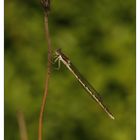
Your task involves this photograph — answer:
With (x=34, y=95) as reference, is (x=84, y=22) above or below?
above

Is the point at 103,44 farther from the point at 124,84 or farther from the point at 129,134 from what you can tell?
the point at 129,134

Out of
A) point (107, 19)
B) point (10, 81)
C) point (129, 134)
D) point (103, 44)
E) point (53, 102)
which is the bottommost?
point (129, 134)

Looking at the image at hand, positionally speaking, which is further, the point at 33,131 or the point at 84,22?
the point at 84,22

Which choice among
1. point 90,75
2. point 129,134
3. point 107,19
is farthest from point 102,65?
point 129,134

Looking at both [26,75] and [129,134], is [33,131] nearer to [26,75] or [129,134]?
[26,75]

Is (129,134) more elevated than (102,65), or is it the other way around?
(102,65)

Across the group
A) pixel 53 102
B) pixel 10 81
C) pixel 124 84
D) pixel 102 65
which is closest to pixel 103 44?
pixel 102 65
